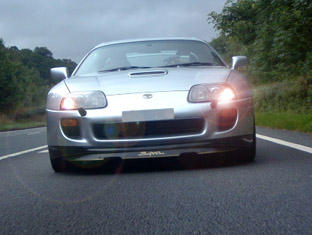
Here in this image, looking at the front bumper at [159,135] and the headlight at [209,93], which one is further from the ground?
the headlight at [209,93]

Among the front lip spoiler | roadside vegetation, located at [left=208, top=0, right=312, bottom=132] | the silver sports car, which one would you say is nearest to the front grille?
the silver sports car

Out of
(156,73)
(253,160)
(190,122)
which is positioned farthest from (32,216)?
(253,160)

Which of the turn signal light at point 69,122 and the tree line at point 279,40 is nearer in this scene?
the turn signal light at point 69,122

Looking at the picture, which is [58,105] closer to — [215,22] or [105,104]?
[105,104]

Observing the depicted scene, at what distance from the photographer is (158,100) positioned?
4.81m

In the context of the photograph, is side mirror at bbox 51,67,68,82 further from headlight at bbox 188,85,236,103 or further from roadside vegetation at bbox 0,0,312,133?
roadside vegetation at bbox 0,0,312,133

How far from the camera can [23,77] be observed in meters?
76.6

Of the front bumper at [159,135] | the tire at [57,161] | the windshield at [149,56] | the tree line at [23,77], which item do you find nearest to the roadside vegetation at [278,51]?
the windshield at [149,56]

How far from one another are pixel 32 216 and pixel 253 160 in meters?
2.74

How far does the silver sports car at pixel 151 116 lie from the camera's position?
482 cm

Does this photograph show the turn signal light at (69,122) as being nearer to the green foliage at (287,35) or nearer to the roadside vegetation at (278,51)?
the roadside vegetation at (278,51)

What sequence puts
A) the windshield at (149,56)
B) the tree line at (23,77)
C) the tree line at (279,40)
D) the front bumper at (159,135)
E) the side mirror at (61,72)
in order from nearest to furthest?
the front bumper at (159,135) → the windshield at (149,56) → the side mirror at (61,72) → the tree line at (279,40) → the tree line at (23,77)

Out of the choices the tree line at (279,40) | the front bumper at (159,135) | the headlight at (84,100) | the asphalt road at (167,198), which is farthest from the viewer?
the tree line at (279,40)

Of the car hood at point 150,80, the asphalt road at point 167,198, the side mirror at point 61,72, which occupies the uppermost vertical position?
the side mirror at point 61,72
